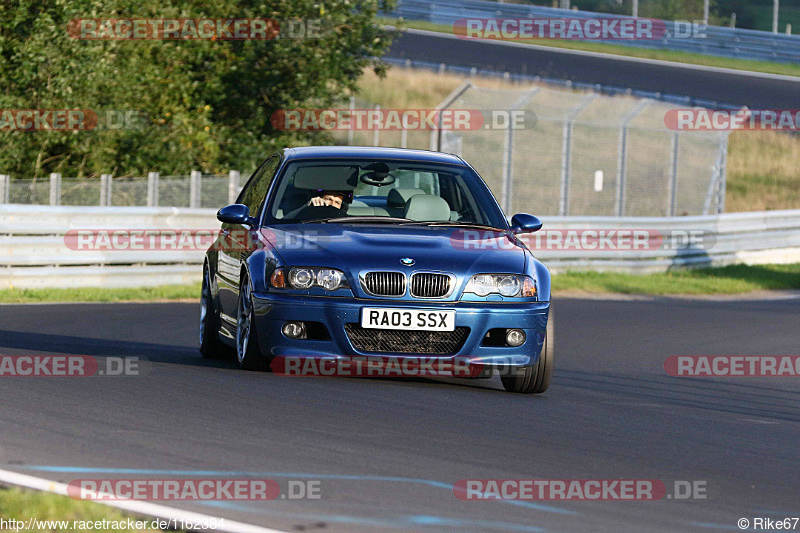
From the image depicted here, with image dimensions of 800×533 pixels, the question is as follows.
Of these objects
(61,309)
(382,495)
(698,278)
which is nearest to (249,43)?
(698,278)

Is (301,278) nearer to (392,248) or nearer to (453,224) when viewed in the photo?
(392,248)

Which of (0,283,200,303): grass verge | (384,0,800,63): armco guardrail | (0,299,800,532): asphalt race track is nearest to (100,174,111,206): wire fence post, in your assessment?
(0,283,200,303): grass verge

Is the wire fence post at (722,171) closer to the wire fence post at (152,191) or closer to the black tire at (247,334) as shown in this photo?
the wire fence post at (152,191)

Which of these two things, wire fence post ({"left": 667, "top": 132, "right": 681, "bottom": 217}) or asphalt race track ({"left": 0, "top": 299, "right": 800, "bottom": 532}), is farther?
wire fence post ({"left": 667, "top": 132, "right": 681, "bottom": 217})

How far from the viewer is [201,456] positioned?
6.16 meters

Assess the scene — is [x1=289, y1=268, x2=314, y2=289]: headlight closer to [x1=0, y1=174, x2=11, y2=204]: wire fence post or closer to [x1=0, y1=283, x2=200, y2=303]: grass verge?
[x1=0, y1=283, x2=200, y2=303]: grass verge

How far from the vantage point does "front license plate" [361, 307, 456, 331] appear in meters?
8.47

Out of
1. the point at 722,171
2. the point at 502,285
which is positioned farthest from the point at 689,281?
the point at 502,285

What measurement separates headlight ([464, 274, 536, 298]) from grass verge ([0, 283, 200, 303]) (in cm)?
850

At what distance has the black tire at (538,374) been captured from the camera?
8977 millimetres

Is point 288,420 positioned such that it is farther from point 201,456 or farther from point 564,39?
point 564,39

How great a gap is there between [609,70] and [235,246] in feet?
102

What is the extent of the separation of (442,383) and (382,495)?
401cm

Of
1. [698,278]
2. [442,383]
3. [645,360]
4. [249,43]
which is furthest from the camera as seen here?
[249,43]
